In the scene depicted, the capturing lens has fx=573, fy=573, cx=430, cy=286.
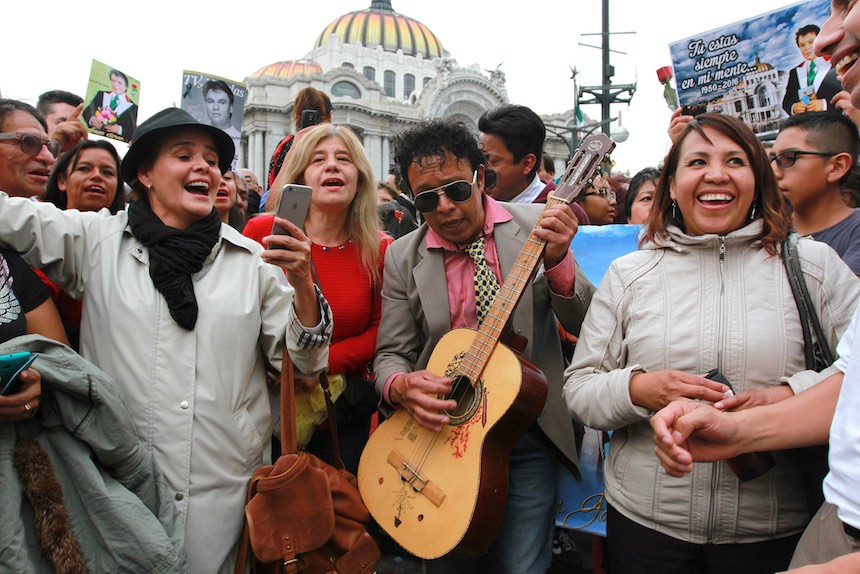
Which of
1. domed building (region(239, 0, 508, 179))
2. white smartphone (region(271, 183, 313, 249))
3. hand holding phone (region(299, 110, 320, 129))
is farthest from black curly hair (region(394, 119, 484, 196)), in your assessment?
domed building (region(239, 0, 508, 179))

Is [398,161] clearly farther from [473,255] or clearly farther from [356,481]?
[356,481]

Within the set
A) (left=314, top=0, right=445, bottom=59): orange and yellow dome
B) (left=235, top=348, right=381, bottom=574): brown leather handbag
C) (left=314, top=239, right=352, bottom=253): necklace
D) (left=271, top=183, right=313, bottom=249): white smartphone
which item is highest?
(left=314, top=0, right=445, bottom=59): orange and yellow dome

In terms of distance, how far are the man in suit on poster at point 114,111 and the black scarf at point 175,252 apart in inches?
189

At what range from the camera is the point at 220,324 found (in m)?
2.24

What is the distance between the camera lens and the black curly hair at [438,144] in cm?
270

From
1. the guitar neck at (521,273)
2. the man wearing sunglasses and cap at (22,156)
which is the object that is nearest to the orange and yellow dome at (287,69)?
the man wearing sunglasses and cap at (22,156)

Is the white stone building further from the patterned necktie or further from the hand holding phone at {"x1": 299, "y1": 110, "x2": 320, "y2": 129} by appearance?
the patterned necktie

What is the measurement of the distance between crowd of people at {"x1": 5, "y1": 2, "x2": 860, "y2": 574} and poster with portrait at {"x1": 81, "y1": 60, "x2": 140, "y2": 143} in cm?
389

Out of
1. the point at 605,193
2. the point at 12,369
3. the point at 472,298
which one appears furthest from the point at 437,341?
the point at 605,193

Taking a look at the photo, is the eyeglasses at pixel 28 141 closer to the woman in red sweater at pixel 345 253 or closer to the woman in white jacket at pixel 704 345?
the woman in red sweater at pixel 345 253

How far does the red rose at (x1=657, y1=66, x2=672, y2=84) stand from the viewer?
424 centimetres

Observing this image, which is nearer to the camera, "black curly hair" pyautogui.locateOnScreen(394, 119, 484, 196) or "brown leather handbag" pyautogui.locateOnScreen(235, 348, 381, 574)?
"brown leather handbag" pyautogui.locateOnScreen(235, 348, 381, 574)

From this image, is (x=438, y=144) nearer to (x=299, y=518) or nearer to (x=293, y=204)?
(x=293, y=204)

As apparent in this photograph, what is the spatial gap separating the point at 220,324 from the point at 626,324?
158 centimetres
